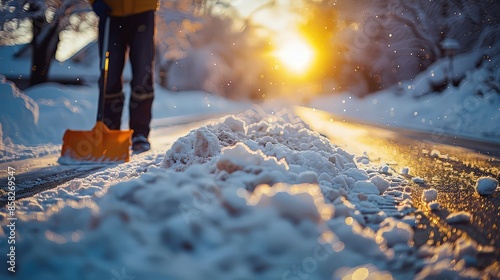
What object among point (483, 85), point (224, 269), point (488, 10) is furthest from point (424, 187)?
point (488, 10)

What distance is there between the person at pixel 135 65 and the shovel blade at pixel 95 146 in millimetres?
636

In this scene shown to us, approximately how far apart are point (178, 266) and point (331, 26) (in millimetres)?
13100

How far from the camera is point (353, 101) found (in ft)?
74.9

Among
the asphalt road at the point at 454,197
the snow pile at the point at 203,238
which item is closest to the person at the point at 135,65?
the asphalt road at the point at 454,197

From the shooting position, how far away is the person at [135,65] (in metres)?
3.99

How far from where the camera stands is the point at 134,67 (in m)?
4.11

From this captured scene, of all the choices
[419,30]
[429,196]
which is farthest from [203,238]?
[419,30]

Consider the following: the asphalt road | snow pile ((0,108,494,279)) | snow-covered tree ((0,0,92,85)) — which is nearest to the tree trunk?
snow-covered tree ((0,0,92,85))

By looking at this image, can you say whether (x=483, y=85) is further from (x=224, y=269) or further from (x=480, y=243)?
(x=224, y=269)

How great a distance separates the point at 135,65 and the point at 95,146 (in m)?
1.26

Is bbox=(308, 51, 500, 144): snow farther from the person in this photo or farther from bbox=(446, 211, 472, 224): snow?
bbox=(446, 211, 472, 224): snow

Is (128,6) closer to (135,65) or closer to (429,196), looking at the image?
(135,65)

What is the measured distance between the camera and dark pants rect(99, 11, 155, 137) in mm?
4016

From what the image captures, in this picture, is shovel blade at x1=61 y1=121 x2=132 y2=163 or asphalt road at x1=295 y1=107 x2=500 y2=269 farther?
shovel blade at x1=61 y1=121 x2=132 y2=163
